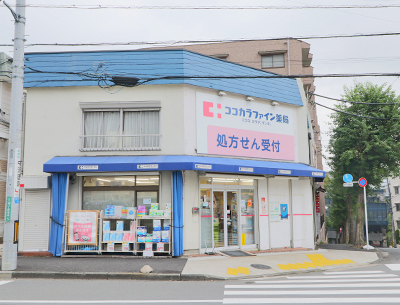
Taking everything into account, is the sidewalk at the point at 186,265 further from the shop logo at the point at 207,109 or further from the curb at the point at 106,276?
the shop logo at the point at 207,109

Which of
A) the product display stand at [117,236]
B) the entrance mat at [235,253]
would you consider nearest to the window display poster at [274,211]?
the entrance mat at [235,253]

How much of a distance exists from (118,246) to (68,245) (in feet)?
5.56

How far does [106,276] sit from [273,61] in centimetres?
2384

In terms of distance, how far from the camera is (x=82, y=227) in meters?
12.6

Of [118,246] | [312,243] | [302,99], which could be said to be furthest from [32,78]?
[312,243]

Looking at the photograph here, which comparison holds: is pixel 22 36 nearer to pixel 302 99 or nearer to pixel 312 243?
pixel 302 99

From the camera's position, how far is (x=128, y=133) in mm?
13562

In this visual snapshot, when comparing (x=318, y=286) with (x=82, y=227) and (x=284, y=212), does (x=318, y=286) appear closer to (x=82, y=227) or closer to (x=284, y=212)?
(x=284, y=212)

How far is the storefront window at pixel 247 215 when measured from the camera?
47.5ft

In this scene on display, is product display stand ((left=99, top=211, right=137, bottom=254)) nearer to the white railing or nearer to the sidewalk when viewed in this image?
the sidewalk

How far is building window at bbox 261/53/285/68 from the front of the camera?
28.9 meters

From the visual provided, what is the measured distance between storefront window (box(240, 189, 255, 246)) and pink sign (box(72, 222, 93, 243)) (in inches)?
228

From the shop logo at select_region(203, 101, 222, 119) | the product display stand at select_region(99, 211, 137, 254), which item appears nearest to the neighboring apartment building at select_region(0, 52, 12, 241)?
the product display stand at select_region(99, 211, 137, 254)

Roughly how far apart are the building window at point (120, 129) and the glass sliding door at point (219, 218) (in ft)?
10.1
